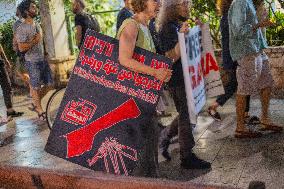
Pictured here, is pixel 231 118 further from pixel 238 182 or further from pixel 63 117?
pixel 63 117

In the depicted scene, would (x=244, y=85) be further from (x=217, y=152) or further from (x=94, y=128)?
(x=94, y=128)

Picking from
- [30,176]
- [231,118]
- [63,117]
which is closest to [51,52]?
[231,118]

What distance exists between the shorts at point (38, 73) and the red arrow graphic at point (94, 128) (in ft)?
12.1

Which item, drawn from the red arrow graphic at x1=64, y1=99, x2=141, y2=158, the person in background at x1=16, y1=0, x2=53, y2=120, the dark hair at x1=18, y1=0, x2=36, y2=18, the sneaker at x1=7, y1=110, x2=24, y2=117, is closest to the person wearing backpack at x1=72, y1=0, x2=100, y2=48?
the person in background at x1=16, y1=0, x2=53, y2=120

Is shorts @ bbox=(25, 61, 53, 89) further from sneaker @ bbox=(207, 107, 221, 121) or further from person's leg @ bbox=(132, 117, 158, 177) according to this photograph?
person's leg @ bbox=(132, 117, 158, 177)

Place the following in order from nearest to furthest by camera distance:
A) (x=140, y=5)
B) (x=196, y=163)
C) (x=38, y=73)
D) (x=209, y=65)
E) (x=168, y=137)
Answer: (x=140, y=5) → (x=209, y=65) → (x=196, y=163) → (x=168, y=137) → (x=38, y=73)

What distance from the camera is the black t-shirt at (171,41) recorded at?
401cm

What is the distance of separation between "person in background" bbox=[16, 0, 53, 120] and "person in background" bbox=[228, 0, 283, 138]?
337cm

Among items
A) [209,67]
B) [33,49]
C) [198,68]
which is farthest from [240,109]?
[33,49]

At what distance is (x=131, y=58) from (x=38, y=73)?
4.05 m

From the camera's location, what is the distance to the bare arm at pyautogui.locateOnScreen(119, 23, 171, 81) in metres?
3.22

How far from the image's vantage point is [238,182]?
4.07m

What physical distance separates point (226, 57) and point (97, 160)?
10.2 feet

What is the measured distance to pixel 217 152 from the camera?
4.99 m
